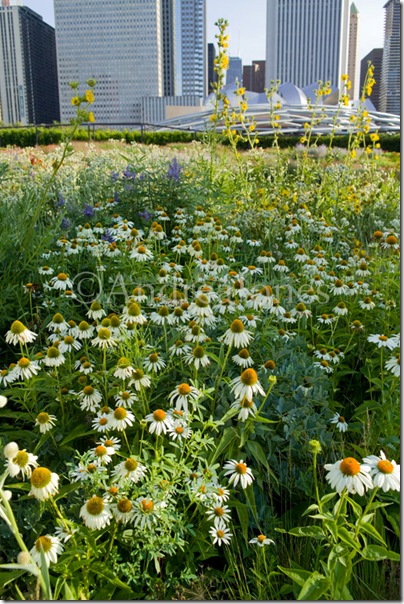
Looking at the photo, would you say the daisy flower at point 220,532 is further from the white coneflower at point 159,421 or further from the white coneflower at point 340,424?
the white coneflower at point 340,424

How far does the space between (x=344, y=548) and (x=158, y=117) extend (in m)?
59.5

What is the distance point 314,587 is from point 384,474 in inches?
11.9

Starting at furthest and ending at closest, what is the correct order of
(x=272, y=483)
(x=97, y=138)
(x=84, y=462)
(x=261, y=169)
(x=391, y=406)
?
(x=97, y=138) → (x=261, y=169) → (x=391, y=406) → (x=272, y=483) → (x=84, y=462)

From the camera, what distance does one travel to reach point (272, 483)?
1795 millimetres

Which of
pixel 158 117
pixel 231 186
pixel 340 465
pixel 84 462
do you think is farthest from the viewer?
pixel 158 117

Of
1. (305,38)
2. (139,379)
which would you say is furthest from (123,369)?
(305,38)

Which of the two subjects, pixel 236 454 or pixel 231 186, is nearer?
pixel 236 454

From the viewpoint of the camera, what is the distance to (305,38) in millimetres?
25125

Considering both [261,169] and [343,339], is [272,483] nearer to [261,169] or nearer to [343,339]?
[343,339]

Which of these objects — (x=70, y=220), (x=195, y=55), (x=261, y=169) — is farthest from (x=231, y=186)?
(x=195, y=55)

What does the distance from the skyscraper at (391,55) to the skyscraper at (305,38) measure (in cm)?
226

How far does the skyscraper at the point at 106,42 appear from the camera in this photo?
32.9 ft

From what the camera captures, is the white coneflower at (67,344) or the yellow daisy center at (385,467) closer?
the yellow daisy center at (385,467)

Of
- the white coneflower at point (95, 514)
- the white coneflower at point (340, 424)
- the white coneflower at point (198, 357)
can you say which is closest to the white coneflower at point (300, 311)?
the white coneflower at point (340, 424)
